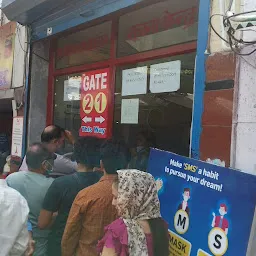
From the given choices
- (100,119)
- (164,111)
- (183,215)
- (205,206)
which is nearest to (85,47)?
(100,119)

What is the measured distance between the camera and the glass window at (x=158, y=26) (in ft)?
12.2

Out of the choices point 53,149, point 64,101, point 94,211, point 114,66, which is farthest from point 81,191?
point 64,101

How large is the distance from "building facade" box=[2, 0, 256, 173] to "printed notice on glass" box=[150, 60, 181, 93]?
1 cm

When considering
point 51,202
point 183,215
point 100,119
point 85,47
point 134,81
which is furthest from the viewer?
point 85,47

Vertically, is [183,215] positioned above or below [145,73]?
below

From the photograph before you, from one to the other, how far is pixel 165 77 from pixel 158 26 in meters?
0.68

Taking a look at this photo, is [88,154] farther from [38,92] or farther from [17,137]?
[17,137]

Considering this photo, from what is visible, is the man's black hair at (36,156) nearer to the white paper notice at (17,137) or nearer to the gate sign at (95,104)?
the gate sign at (95,104)

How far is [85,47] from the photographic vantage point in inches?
208

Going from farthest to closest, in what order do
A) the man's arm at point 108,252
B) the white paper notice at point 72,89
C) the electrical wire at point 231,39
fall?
the white paper notice at point 72,89 → the electrical wire at point 231,39 → the man's arm at point 108,252

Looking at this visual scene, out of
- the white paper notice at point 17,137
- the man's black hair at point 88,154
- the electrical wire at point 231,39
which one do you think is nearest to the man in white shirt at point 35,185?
the man's black hair at point 88,154

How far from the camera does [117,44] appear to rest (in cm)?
470

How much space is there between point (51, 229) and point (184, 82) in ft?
6.18

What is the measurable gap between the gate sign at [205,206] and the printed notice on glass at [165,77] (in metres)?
1.23
